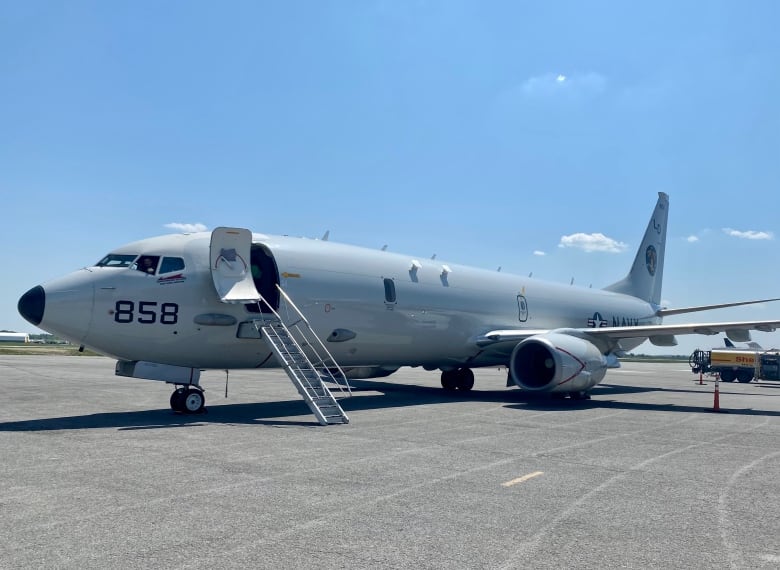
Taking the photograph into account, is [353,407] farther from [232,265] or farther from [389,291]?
[232,265]

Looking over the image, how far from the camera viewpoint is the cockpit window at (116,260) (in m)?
13.5

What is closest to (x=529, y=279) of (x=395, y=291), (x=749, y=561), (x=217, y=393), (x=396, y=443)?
(x=395, y=291)

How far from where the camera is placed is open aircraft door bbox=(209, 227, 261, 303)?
45.9 ft

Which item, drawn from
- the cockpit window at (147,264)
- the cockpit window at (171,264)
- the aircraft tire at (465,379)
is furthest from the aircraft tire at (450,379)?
the cockpit window at (147,264)

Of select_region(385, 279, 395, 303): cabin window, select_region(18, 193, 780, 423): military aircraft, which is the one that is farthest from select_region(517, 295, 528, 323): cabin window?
select_region(385, 279, 395, 303): cabin window

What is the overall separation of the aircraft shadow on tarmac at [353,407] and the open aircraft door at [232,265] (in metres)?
2.56

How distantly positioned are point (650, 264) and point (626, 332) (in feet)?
50.1

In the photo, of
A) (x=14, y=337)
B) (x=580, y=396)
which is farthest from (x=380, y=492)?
(x=14, y=337)

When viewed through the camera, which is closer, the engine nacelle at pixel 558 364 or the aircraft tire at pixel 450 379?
the engine nacelle at pixel 558 364

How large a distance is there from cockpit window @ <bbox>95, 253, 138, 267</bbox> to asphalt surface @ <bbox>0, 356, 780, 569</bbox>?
3.11m

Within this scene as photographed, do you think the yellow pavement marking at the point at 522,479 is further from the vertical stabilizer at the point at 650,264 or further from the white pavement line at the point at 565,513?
the vertical stabilizer at the point at 650,264

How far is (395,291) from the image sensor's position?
60.1ft

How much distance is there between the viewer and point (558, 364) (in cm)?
1836

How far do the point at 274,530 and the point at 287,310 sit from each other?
9.89 meters
